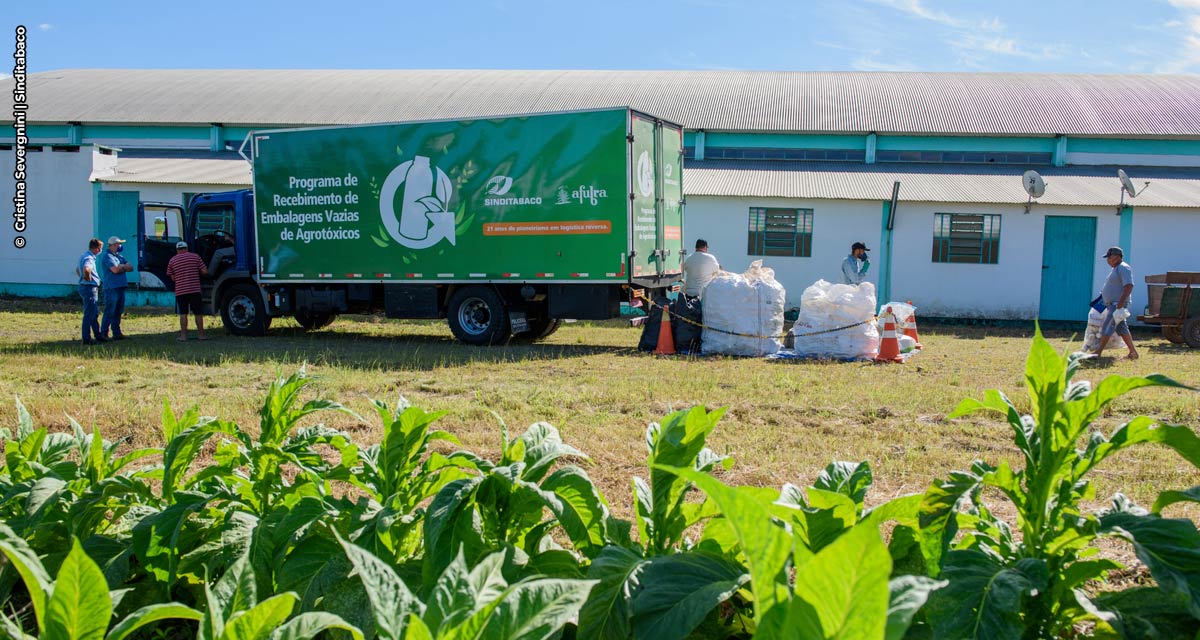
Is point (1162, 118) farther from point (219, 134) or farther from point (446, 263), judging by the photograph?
point (219, 134)

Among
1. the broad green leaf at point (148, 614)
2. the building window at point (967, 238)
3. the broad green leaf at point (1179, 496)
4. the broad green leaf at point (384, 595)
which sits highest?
the building window at point (967, 238)

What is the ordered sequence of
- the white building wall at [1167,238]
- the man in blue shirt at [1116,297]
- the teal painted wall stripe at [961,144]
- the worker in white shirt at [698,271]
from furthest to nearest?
the teal painted wall stripe at [961,144] → the white building wall at [1167,238] → the worker in white shirt at [698,271] → the man in blue shirt at [1116,297]

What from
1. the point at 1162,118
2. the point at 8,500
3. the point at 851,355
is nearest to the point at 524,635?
the point at 8,500

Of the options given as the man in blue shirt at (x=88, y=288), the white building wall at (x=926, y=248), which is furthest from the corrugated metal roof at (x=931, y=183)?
the man in blue shirt at (x=88, y=288)

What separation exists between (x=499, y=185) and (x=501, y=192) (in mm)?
103

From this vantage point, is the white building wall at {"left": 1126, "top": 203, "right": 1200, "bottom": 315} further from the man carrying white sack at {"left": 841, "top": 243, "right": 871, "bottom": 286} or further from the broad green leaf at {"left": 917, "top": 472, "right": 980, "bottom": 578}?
the broad green leaf at {"left": 917, "top": 472, "right": 980, "bottom": 578}

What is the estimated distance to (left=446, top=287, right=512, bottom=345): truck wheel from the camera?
41.6 ft

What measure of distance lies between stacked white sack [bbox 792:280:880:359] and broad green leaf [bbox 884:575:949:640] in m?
10.4

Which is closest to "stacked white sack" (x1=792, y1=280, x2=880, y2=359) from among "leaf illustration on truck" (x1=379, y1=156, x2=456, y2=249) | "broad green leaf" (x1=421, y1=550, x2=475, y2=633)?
"leaf illustration on truck" (x1=379, y1=156, x2=456, y2=249)

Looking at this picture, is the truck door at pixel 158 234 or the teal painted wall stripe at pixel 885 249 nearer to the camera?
the truck door at pixel 158 234

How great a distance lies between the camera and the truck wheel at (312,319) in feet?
47.2

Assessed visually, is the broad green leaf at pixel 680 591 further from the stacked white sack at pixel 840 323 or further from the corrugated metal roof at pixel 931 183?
the corrugated metal roof at pixel 931 183

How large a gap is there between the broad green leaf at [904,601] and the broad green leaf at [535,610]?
458mm

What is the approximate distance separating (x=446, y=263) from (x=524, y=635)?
1168 cm
